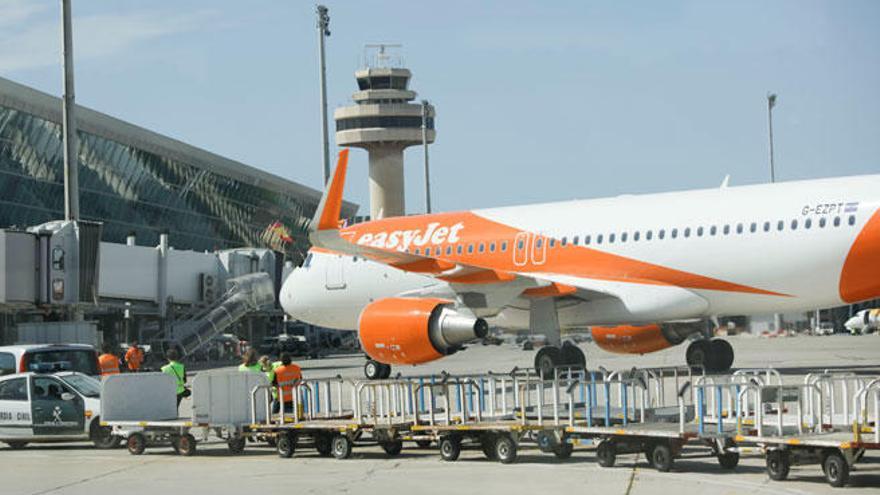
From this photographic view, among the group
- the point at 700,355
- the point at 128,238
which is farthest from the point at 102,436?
the point at 128,238

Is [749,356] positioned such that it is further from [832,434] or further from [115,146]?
[115,146]

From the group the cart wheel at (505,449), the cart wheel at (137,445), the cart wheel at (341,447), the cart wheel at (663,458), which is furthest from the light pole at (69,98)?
the cart wheel at (663,458)

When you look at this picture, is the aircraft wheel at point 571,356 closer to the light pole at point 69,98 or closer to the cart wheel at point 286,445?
the cart wheel at point 286,445

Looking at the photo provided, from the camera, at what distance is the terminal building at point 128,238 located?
149 feet

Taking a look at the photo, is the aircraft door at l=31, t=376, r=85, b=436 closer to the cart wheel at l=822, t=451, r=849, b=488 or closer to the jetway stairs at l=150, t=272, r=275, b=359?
the cart wheel at l=822, t=451, r=849, b=488

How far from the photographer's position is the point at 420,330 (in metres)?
27.3

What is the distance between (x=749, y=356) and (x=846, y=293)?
18559mm

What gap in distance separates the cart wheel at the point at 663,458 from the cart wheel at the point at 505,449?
2097 mm

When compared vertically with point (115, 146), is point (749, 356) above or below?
below

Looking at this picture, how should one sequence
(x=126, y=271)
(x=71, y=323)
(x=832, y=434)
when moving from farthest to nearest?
(x=126, y=271), (x=71, y=323), (x=832, y=434)

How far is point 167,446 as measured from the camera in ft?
75.5

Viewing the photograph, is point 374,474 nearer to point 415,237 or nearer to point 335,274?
point 415,237

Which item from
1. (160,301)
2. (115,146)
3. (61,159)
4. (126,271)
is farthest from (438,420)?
(115,146)

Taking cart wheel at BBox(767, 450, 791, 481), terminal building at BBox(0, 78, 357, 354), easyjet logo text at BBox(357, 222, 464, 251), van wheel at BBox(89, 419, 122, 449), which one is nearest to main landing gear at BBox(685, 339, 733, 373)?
easyjet logo text at BBox(357, 222, 464, 251)
